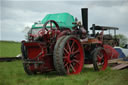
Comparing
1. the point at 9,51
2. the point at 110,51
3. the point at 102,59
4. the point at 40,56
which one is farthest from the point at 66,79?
the point at 9,51

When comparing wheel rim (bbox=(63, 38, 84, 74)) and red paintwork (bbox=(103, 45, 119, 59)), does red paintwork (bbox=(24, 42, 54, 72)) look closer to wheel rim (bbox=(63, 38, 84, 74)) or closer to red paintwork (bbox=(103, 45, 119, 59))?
wheel rim (bbox=(63, 38, 84, 74))

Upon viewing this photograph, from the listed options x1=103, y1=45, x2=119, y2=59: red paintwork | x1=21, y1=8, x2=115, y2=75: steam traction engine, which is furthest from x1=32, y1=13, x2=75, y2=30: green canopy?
x1=21, y1=8, x2=115, y2=75: steam traction engine

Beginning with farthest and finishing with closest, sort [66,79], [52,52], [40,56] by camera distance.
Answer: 1. [52,52]
2. [40,56]
3. [66,79]

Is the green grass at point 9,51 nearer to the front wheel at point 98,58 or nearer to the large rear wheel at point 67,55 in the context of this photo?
the front wheel at point 98,58

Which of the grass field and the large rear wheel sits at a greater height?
the large rear wheel

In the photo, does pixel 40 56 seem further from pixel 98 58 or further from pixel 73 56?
pixel 98 58

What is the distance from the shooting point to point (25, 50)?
6090 millimetres

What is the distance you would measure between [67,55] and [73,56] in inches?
11.5

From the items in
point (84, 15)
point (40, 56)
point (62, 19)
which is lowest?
point (40, 56)

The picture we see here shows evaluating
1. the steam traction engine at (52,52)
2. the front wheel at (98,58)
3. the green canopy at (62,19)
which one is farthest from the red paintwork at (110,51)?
the green canopy at (62,19)

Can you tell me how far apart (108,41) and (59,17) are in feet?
12.6

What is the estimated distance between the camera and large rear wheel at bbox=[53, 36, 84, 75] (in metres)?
5.56

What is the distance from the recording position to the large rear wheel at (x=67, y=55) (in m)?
5.56

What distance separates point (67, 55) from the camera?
612cm
